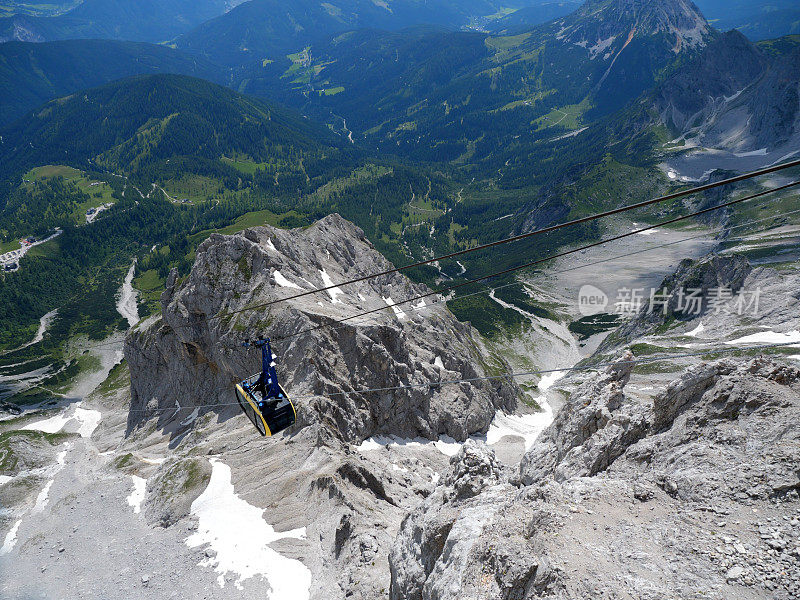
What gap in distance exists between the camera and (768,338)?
73.2 metres

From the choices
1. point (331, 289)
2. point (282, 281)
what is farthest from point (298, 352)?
point (331, 289)

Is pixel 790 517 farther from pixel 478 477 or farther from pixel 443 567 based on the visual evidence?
pixel 478 477

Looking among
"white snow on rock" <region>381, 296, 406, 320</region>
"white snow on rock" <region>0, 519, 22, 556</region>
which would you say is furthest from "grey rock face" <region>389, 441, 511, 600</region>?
"white snow on rock" <region>381, 296, 406, 320</region>

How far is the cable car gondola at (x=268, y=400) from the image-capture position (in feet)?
105

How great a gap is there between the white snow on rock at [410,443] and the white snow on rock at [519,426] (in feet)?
34.1

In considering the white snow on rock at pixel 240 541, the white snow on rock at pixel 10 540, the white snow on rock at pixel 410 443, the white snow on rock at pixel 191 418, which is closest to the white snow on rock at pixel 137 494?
the white snow on rock at pixel 240 541

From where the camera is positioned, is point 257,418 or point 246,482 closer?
point 257,418

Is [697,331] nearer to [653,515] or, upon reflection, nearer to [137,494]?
[653,515]

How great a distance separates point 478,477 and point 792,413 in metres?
15.8

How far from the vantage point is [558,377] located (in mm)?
130250

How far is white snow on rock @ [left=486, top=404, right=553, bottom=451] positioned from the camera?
78.6 meters

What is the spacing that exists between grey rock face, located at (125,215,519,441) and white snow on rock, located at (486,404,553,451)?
8.85 ft

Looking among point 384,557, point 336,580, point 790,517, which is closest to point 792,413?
point 790,517

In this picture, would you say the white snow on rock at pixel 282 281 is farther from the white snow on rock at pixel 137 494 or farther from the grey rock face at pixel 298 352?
the white snow on rock at pixel 137 494
